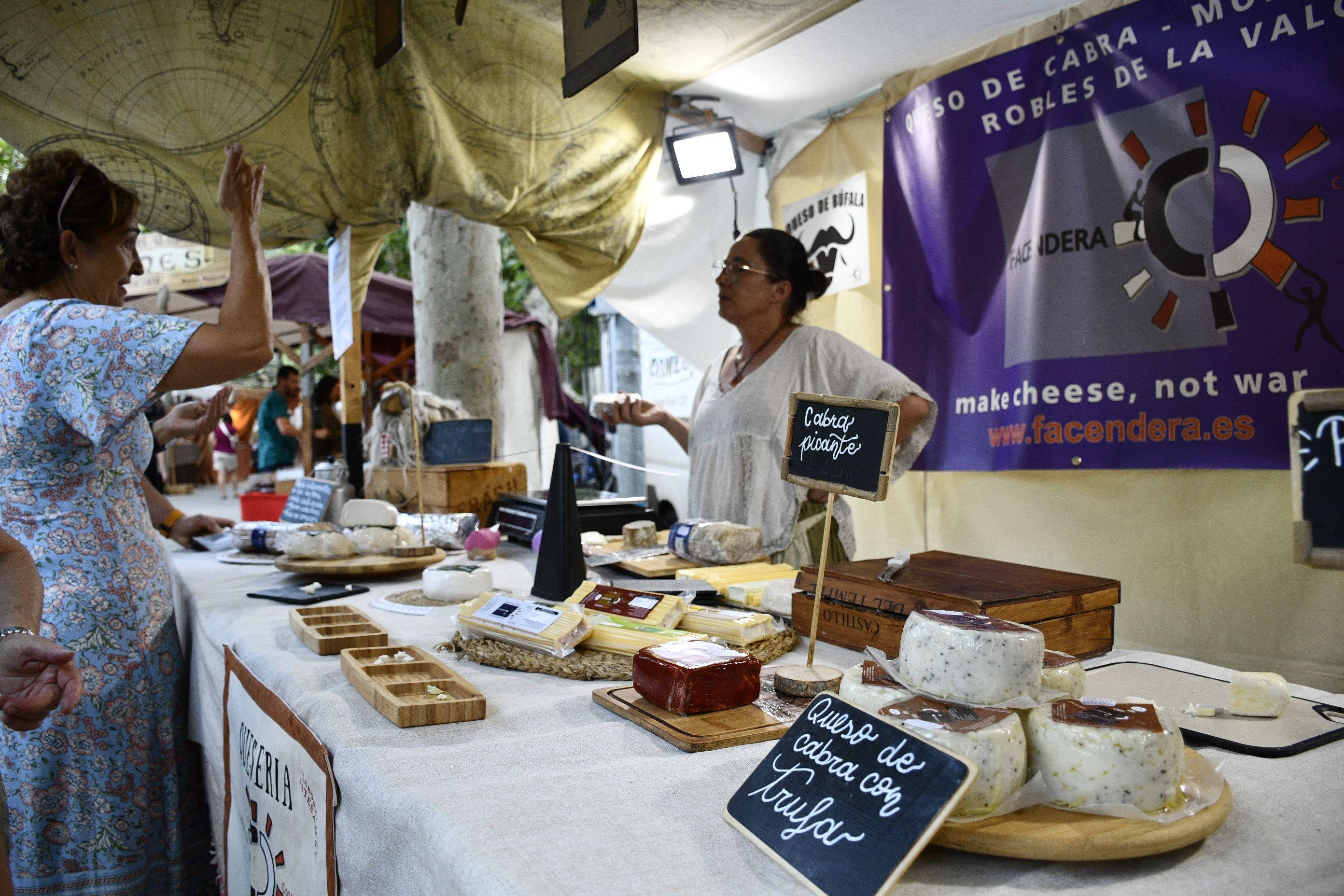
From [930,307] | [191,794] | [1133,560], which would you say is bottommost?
[191,794]

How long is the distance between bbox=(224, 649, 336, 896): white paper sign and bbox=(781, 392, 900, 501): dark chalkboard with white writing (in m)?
0.79

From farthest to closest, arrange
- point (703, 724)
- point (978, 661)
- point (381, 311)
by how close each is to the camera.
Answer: point (381, 311) < point (703, 724) < point (978, 661)

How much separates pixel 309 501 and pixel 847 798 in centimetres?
257

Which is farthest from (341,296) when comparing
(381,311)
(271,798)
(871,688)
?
(381,311)

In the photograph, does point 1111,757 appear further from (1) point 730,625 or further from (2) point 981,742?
(1) point 730,625

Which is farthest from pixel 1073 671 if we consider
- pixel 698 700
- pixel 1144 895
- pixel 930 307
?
pixel 930 307

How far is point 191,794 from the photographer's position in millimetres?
1996

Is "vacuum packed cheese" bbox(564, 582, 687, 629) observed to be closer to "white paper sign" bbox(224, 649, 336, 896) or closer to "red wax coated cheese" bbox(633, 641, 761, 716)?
"red wax coated cheese" bbox(633, 641, 761, 716)

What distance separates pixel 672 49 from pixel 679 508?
10.9ft

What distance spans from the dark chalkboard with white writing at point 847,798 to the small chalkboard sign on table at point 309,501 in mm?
2354

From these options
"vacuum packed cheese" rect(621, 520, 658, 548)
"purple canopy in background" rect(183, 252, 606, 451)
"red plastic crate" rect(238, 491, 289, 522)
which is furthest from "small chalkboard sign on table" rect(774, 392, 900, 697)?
"purple canopy in background" rect(183, 252, 606, 451)

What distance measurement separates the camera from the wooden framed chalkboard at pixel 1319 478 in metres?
0.76

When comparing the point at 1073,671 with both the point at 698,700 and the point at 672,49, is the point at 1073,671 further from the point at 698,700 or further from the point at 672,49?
the point at 672,49

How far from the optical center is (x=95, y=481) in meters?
1.75
